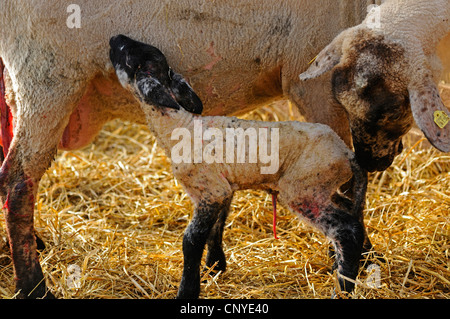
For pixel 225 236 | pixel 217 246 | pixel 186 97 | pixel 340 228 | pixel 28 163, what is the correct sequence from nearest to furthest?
pixel 340 228, pixel 186 97, pixel 28 163, pixel 217 246, pixel 225 236

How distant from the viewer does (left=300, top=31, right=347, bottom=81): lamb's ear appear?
3039mm

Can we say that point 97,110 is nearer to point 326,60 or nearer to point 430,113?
point 326,60

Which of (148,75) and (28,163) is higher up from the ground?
(148,75)

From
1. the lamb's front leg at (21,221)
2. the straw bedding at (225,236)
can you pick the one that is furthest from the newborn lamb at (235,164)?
the lamb's front leg at (21,221)

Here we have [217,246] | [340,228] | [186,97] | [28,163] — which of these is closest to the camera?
[340,228]

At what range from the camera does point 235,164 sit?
2.89 metres

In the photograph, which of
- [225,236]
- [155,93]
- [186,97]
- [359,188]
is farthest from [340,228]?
[225,236]

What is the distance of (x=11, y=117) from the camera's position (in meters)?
3.58

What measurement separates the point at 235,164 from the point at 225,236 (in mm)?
1240

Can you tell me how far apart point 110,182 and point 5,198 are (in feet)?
5.80

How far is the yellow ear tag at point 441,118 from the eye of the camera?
2.85 m

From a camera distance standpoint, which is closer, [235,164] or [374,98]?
[235,164]

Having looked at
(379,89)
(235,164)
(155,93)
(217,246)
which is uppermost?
(155,93)

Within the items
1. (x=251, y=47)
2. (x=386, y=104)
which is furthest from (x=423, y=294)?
(x=251, y=47)
